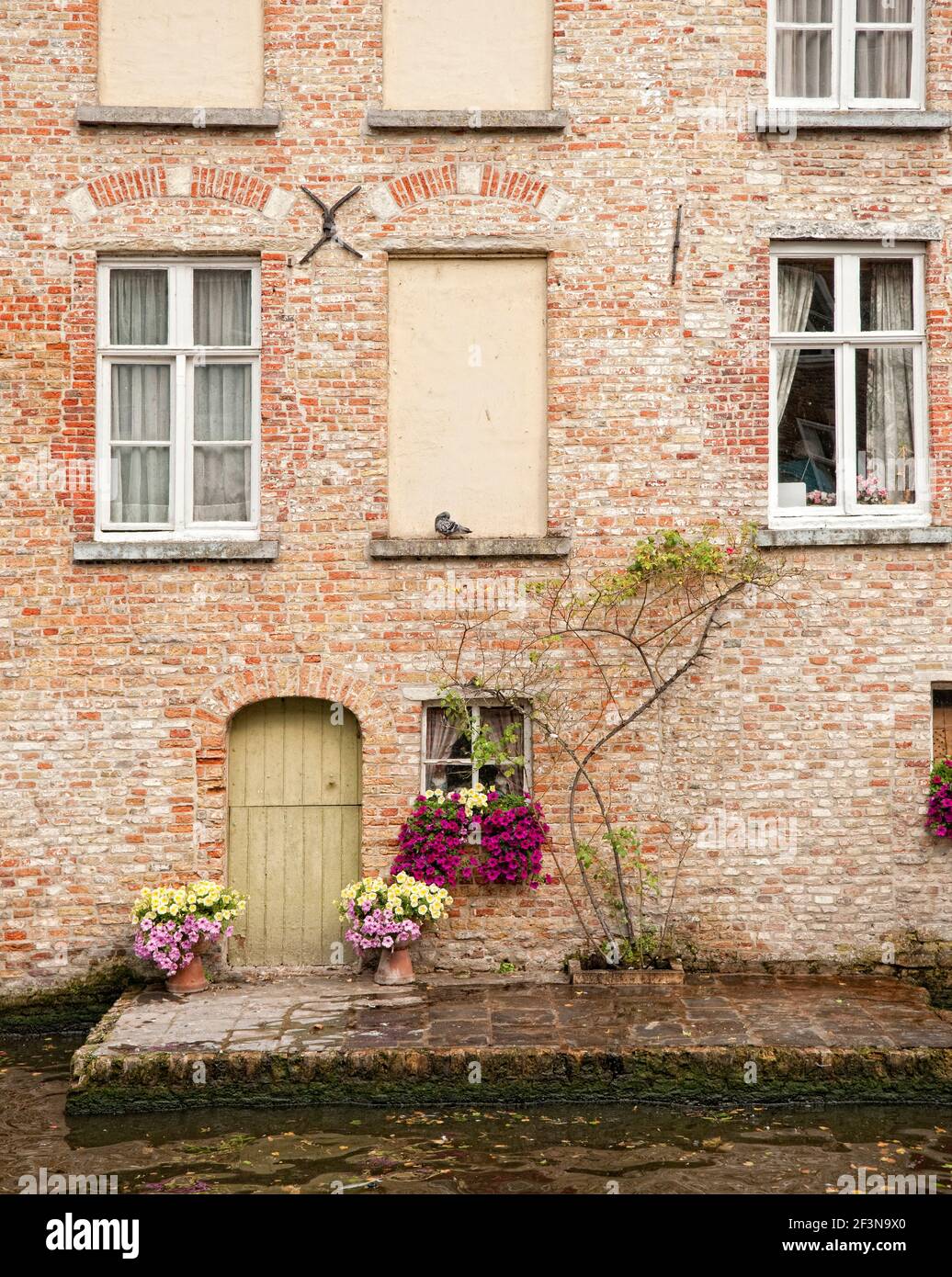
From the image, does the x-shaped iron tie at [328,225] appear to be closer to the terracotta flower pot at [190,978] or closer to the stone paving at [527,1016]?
the terracotta flower pot at [190,978]

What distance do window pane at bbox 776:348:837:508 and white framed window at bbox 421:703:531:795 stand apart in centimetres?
277

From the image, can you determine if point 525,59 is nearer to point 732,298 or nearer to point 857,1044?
point 732,298

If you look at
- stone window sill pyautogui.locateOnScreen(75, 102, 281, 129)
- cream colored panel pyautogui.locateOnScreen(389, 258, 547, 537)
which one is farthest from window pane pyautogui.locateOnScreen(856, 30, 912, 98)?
stone window sill pyautogui.locateOnScreen(75, 102, 281, 129)

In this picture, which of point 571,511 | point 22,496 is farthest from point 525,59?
point 22,496

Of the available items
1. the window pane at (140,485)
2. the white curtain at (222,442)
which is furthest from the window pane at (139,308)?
the window pane at (140,485)

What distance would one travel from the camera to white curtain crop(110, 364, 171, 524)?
408 inches

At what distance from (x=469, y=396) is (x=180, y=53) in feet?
11.0

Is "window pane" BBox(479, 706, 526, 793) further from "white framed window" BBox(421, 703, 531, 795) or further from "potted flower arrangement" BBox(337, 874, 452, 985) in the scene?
"potted flower arrangement" BBox(337, 874, 452, 985)

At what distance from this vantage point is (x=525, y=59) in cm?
1035

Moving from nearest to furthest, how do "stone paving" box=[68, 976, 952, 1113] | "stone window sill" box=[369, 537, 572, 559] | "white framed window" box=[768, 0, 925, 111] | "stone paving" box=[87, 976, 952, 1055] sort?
"stone paving" box=[68, 976, 952, 1113] < "stone paving" box=[87, 976, 952, 1055] < "stone window sill" box=[369, 537, 572, 559] < "white framed window" box=[768, 0, 925, 111]

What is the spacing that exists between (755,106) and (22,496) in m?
6.26

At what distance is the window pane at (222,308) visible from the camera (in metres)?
10.4

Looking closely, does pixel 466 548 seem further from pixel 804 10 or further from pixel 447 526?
pixel 804 10

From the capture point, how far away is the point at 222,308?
411 inches
